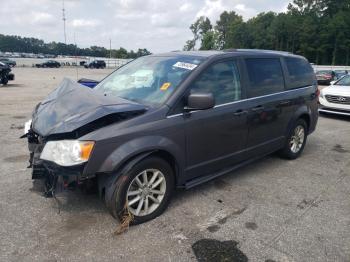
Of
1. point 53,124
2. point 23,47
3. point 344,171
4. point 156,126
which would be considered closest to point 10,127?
point 53,124

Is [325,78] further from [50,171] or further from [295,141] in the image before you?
[50,171]

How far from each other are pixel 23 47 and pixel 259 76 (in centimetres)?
13595

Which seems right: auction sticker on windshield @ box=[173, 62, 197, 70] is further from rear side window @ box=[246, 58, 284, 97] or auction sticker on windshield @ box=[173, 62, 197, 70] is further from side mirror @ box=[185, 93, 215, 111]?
rear side window @ box=[246, 58, 284, 97]

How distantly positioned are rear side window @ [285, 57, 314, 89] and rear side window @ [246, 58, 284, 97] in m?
0.32

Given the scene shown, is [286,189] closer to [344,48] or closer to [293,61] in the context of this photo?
[293,61]

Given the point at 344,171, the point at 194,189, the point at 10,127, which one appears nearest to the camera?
the point at 194,189

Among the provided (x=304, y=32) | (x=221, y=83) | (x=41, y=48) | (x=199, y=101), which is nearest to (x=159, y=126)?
(x=199, y=101)

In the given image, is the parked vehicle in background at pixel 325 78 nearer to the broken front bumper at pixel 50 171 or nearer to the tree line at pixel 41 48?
Answer: the broken front bumper at pixel 50 171

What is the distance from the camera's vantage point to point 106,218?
11.0 ft

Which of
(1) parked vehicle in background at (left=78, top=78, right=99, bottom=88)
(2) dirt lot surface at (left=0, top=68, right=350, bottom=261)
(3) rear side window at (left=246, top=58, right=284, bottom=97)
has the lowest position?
(2) dirt lot surface at (left=0, top=68, right=350, bottom=261)

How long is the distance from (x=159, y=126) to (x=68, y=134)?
883 mm

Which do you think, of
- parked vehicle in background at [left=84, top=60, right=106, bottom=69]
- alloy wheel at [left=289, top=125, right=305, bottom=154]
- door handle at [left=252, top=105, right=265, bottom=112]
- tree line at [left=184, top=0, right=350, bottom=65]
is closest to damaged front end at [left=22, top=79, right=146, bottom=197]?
door handle at [left=252, top=105, right=265, bottom=112]

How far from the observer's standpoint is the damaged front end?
113 inches

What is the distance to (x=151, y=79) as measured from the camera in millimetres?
3861
